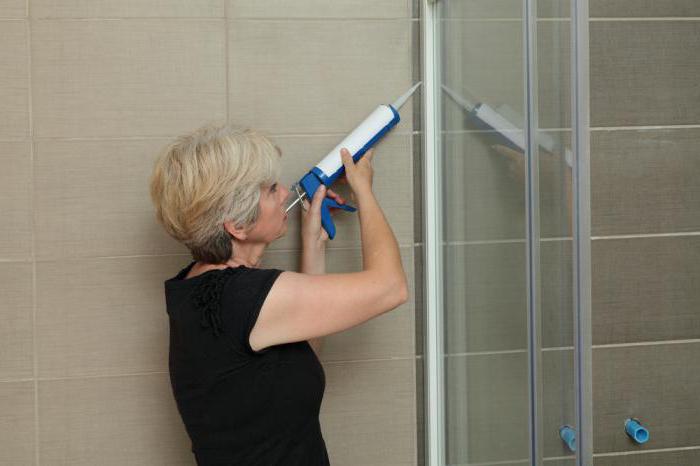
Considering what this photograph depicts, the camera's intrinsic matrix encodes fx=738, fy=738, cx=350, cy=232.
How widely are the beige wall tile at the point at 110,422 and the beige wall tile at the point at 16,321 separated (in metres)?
0.06

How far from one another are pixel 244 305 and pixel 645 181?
581mm

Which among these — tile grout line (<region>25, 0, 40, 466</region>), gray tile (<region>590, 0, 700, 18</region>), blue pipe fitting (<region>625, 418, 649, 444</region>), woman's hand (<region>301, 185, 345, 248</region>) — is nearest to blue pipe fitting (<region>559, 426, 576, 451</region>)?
blue pipe fitting (<region>625, 418, 649, 444</region>)

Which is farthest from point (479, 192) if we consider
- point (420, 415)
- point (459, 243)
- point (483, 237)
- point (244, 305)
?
point (420, 415)

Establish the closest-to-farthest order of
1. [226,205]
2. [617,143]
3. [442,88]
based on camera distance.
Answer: [617,143]
[226,205]
[442,88]

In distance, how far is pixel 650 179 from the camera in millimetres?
907

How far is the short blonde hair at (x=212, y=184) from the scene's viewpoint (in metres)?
1.16

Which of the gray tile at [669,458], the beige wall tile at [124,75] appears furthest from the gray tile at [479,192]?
the beige wall tile at [124,75]

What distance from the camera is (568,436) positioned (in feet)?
2.63

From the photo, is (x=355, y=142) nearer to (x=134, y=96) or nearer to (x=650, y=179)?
(x=134, y=96)

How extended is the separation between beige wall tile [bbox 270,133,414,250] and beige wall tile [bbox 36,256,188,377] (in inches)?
10.8

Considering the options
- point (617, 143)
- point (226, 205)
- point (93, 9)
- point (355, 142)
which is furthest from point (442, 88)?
point (93, 9)

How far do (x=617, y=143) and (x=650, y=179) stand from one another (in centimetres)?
9

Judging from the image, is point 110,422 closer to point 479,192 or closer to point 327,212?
point 327,212

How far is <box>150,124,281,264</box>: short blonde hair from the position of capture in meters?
1.16
